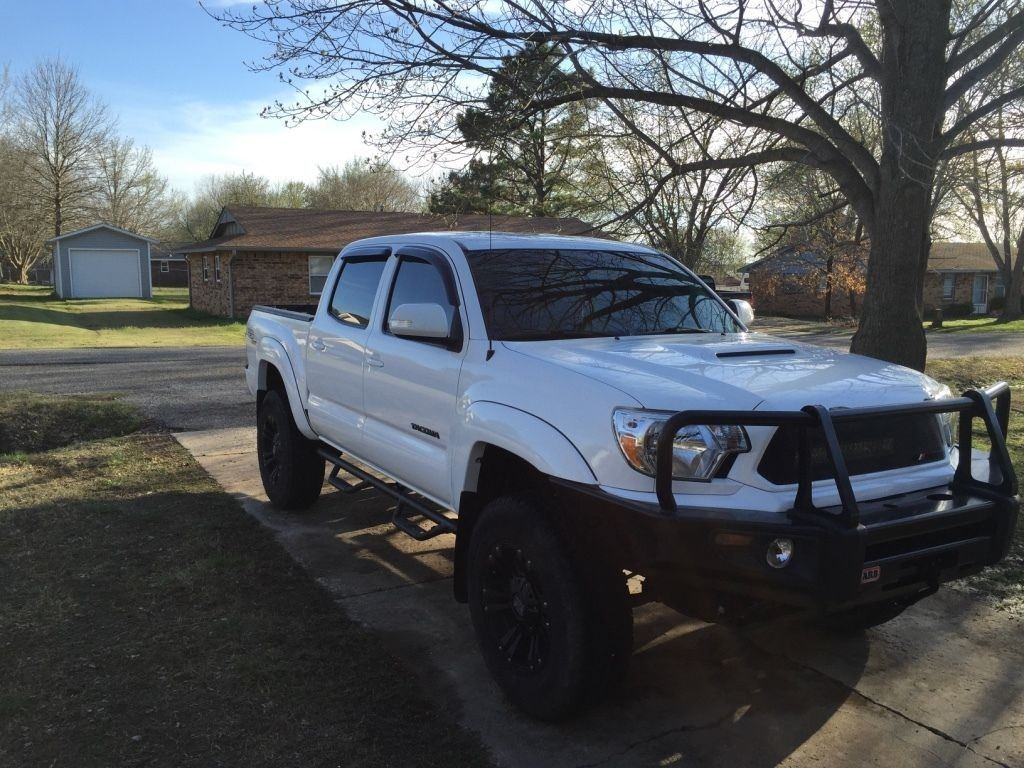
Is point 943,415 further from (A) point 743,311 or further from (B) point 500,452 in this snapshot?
(B) point 500,452

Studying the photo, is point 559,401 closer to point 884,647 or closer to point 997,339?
point 884,647

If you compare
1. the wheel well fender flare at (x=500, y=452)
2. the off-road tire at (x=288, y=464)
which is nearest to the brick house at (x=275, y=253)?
the off-road tire at (x=288, y=464)

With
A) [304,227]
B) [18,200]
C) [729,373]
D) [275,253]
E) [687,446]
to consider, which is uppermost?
[18,200]

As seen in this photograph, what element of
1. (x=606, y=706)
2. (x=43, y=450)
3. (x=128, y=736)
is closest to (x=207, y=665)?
(x=128, y=736)

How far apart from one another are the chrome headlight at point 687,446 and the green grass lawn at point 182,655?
4.34 ft

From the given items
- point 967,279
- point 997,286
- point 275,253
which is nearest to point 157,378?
point 275,253

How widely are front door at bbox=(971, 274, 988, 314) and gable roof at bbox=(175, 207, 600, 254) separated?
3663cm

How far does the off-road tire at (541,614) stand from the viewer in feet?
10.1

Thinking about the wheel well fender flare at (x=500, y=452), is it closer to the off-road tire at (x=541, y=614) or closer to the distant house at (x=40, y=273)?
the off-road tire at (x=541, y=614)

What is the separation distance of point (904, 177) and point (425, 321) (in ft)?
17.2

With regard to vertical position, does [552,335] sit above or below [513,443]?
above

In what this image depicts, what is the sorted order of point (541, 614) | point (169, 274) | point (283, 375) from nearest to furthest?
1. point (541, 614)
2. point (283, 375)
3. point (169, 274)

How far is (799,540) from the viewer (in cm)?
277

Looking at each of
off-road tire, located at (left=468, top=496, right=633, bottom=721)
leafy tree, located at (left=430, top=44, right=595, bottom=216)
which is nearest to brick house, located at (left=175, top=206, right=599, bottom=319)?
leafy tree, located at (left=430, top=44, right=595, bottom=216)
